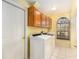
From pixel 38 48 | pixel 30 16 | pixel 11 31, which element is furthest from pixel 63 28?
pixel 11 31

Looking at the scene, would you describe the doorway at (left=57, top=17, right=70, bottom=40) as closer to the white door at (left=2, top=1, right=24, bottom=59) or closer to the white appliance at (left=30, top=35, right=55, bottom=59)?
the white appliance at (left=30, top=35, right=55, bottom=59)

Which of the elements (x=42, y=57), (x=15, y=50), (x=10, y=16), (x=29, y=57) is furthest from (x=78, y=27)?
(x=29, y=57)

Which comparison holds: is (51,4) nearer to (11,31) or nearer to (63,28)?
(11,31)

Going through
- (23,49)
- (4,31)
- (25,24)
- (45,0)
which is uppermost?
(45,0)

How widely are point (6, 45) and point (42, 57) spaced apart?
1.34 metres

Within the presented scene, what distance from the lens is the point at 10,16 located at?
2.38m

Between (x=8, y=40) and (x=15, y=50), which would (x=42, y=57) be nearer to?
(x=15, y=50)

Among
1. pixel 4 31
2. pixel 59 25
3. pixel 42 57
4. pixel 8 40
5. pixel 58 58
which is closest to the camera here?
pixel 4 31

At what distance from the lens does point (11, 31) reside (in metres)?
2.44

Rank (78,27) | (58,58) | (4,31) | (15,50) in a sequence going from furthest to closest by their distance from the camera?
(58,58), (15,50), (4,31), (78,27)

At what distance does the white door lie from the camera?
215 cm

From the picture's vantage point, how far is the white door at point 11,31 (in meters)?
2.15

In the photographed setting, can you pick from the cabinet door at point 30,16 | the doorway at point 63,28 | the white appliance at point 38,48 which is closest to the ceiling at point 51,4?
the cabinet door at point 30,16

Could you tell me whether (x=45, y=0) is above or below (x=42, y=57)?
above
